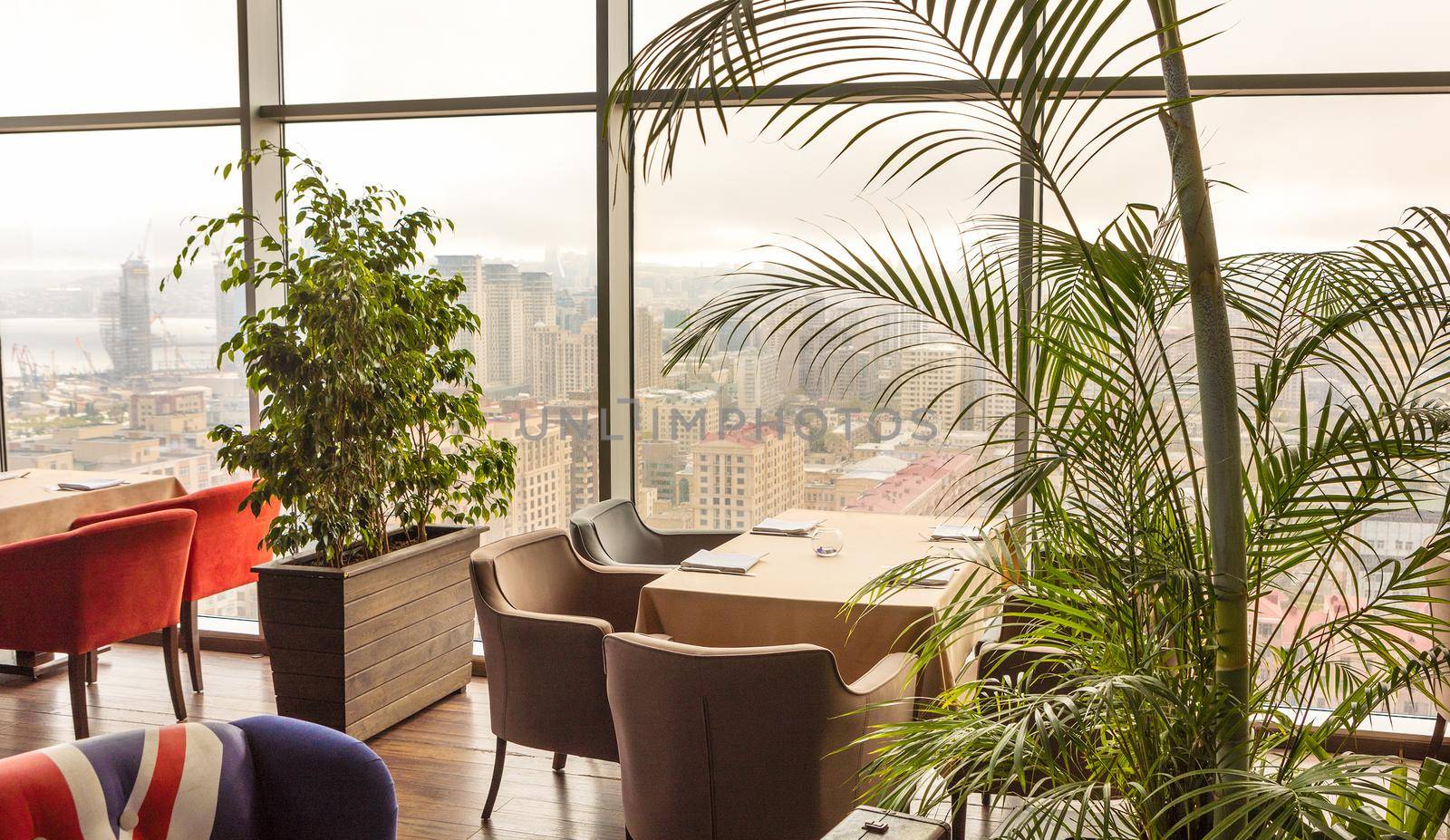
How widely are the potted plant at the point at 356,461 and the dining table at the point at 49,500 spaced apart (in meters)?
1.09

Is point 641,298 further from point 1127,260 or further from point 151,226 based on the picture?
point 1127,260

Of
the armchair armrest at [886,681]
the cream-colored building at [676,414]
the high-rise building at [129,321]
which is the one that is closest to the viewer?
the armchair armrest at [886,681]

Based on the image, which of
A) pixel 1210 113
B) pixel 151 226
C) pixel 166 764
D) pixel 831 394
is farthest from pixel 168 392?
pixel 1210 113

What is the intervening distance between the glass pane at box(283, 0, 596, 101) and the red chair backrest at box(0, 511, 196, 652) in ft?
7.40

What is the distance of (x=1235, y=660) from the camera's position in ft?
6.03

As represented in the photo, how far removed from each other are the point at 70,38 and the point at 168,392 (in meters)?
1.84

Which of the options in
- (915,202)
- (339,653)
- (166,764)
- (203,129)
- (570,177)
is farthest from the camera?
(203,129)

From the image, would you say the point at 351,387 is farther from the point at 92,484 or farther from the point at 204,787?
the point at 204,787

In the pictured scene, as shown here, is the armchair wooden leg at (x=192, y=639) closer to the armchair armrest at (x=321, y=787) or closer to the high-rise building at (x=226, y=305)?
the high-rise building at (x=226, y=305)

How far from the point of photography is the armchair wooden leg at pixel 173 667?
425 centimetres

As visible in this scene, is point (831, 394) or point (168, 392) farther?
point (168, 392)

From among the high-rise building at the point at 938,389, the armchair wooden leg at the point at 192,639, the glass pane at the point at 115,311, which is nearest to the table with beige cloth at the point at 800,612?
the high-rise building at the point at 938,389

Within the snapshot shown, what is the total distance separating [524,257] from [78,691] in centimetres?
251

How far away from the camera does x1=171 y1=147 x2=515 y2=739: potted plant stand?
400cm
